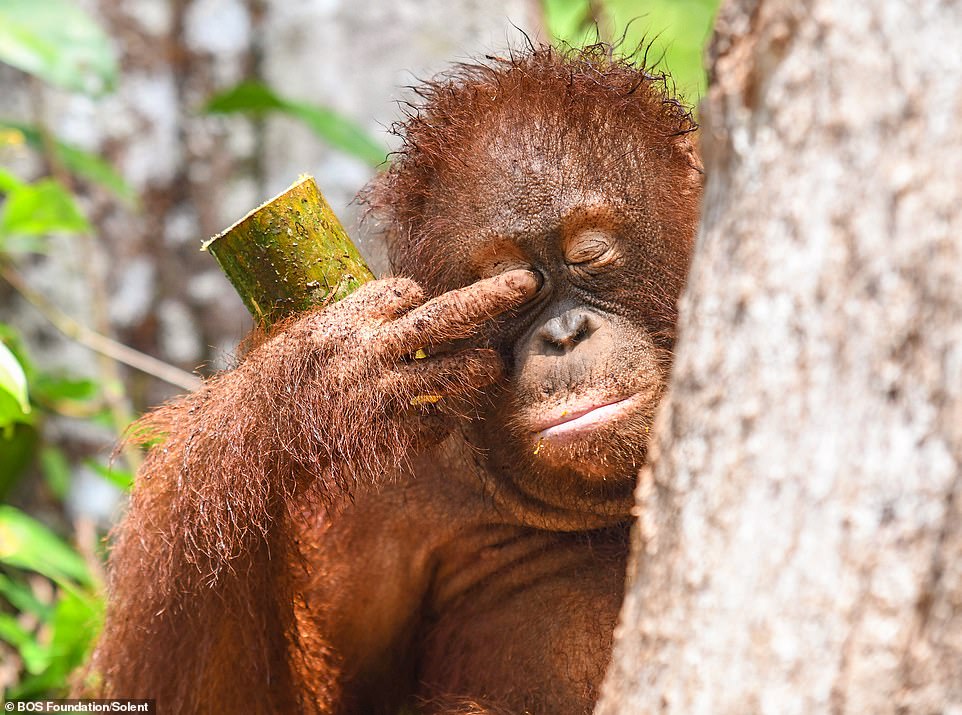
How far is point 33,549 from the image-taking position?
3.73 meters

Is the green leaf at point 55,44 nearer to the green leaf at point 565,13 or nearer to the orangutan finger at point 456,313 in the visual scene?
the orangutan finger at point 456,313

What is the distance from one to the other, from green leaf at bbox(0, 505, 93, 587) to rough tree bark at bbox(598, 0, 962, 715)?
A: 9.83 feet

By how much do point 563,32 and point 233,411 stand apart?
4.41m

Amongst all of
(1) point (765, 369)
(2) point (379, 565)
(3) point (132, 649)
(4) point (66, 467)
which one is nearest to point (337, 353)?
(2) point (379, 565)

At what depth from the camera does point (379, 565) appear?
2836mm

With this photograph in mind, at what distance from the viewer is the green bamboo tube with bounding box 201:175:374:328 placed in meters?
2.24

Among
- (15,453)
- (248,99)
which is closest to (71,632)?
(15,453)

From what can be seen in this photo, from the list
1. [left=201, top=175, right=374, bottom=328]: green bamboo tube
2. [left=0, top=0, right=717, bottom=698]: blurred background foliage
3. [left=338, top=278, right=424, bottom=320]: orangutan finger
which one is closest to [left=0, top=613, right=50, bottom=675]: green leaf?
[left=0, top=0, right=717, bottom=698]: blurred background foliage

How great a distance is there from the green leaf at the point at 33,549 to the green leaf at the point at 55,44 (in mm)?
1449

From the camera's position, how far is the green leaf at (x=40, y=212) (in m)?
3.93

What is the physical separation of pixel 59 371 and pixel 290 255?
353 cm

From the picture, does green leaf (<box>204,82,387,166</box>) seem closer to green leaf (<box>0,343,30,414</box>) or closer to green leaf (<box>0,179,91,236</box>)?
green leaf (<box>0,179,91,236</box>)

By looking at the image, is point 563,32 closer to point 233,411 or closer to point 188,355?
point 188,355

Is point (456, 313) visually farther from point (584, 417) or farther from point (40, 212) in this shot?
point (40, 212)
